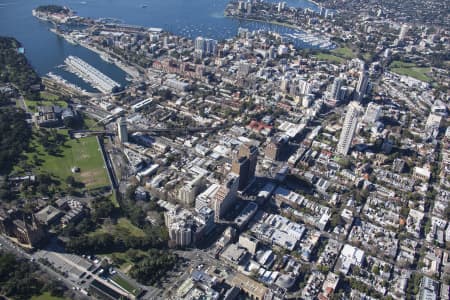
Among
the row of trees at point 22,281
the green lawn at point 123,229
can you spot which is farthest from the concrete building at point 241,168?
the row of trees at point 22,281

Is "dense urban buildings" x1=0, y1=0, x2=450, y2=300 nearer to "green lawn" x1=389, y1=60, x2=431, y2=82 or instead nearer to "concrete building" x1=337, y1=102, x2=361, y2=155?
"concrete building" x1=337, y1=102, x2=361, y2=155

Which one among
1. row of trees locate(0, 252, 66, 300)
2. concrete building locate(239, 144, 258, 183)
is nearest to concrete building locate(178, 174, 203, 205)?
concrete building locate(239, 144, 258, 183)

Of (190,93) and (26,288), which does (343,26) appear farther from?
(26,288)

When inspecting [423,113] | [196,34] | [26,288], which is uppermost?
[196,34]

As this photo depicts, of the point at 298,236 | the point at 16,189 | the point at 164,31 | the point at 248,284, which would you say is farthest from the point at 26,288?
the point at 164,31

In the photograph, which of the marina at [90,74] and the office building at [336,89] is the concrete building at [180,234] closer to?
the marina at [90,74]
